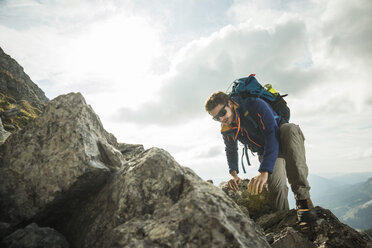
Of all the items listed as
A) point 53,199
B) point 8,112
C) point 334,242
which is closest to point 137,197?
point 53,199

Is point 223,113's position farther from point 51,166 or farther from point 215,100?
point 51,166

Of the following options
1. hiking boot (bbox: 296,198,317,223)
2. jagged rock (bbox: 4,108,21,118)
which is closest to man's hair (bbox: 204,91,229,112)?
hiking boot (bbox: 296,198,317,223)

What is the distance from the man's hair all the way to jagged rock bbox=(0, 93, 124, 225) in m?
4.56

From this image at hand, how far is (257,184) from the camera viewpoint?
18.7ft

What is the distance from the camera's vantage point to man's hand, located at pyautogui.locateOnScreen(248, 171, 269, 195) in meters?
5.64

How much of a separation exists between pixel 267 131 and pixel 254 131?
90 cm

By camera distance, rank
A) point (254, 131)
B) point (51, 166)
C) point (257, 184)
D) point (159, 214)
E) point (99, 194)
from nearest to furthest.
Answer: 1. point (159, 214)
2. point (51, 166)
3. point (99, 194)
4. point (257, 184)
5. point (254, 131)

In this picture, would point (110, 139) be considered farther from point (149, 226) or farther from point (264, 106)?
point (264, 106)

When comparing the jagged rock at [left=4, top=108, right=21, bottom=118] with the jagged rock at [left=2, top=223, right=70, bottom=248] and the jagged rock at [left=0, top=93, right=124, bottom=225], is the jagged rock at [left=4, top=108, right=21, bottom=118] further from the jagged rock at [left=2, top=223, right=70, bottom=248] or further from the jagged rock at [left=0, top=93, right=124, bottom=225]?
the jagged rock at [left=2, top=223, right=70, bottom=248]

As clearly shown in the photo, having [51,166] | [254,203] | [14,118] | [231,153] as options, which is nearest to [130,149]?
[231,153]

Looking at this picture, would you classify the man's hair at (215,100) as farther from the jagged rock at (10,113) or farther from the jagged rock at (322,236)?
the jagged rock at (10,113)

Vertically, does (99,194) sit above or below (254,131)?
below

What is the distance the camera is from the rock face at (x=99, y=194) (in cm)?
341

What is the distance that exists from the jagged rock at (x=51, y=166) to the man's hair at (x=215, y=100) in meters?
4.56
